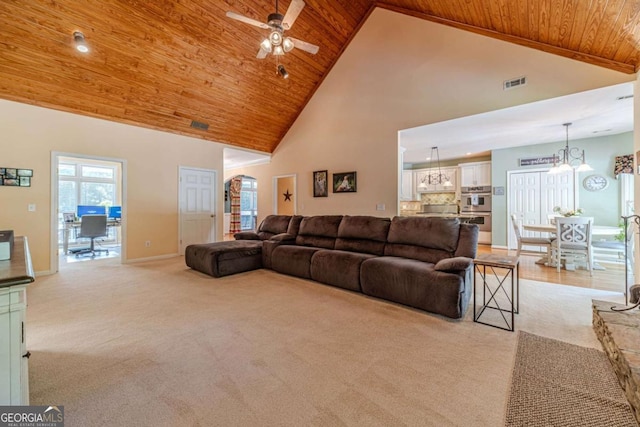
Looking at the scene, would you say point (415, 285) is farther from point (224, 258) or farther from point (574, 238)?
point (574, 238)

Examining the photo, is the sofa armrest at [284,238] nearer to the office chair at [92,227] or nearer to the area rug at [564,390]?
the area rug at [564,390]

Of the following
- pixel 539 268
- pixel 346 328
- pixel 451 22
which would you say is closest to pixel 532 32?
pixel 451 22

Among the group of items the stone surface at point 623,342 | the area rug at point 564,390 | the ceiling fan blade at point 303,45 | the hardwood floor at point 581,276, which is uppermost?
the ceiling fan blade at point 303,45

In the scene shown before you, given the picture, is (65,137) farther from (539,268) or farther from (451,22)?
(539,268)

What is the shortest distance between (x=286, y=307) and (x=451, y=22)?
4956 millimetres

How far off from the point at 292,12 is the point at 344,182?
3.54 meters

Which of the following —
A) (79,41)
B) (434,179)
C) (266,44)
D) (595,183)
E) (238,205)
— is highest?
(79,41)

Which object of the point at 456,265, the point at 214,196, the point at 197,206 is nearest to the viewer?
the point at 456,265

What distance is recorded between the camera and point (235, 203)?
10969 millimetres

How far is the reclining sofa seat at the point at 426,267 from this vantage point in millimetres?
2627

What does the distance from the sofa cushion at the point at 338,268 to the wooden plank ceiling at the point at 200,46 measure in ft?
11.2

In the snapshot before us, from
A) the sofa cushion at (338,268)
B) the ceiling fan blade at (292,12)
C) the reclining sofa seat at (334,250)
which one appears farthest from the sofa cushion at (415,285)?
the ceiling fan blade at (292,12)

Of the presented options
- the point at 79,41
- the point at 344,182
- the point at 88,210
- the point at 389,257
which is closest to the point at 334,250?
the point at 389,257

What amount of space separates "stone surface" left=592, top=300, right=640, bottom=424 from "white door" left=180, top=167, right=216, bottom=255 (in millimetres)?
6732
